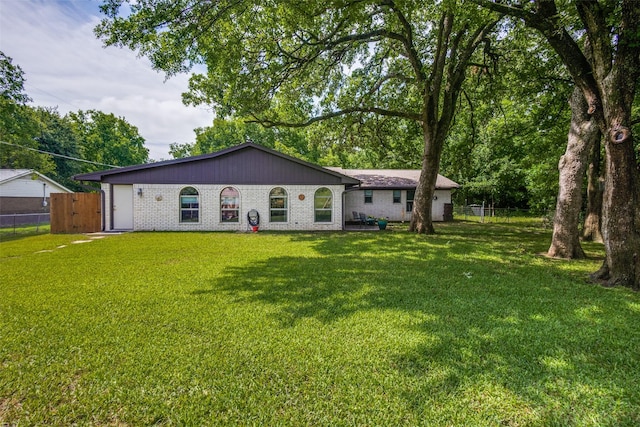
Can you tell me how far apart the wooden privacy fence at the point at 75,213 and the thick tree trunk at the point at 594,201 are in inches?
877

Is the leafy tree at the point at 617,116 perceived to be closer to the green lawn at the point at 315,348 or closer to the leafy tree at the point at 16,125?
the green lawn at the point at 315,348

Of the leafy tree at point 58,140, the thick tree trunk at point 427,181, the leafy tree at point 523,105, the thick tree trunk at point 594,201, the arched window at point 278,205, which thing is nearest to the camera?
the leafy tree at point 523,105

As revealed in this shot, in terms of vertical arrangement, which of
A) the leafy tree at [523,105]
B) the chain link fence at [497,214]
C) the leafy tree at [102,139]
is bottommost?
the chain link fence at [497,214]

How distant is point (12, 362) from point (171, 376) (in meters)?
1.75

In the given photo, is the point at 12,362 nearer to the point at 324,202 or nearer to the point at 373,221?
the point at 324,202

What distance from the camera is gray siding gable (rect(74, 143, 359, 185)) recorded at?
46.5ft

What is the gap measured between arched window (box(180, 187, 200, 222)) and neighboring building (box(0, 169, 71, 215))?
15078 millimetres

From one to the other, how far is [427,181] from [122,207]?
1504 centimetres

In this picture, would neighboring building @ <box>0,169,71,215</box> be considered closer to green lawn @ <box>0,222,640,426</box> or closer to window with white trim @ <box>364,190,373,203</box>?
green lawn @ <box>0,222,640,426</box>

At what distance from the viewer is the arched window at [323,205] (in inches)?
593

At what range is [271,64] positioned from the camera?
10.5 m

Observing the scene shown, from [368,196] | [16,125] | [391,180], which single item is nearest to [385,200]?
[368,196]

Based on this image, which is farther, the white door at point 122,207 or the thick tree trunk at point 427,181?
the white door at point 122,207

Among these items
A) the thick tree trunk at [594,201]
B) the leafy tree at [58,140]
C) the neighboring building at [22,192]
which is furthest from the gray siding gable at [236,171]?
the leafy tree at [58,140]
